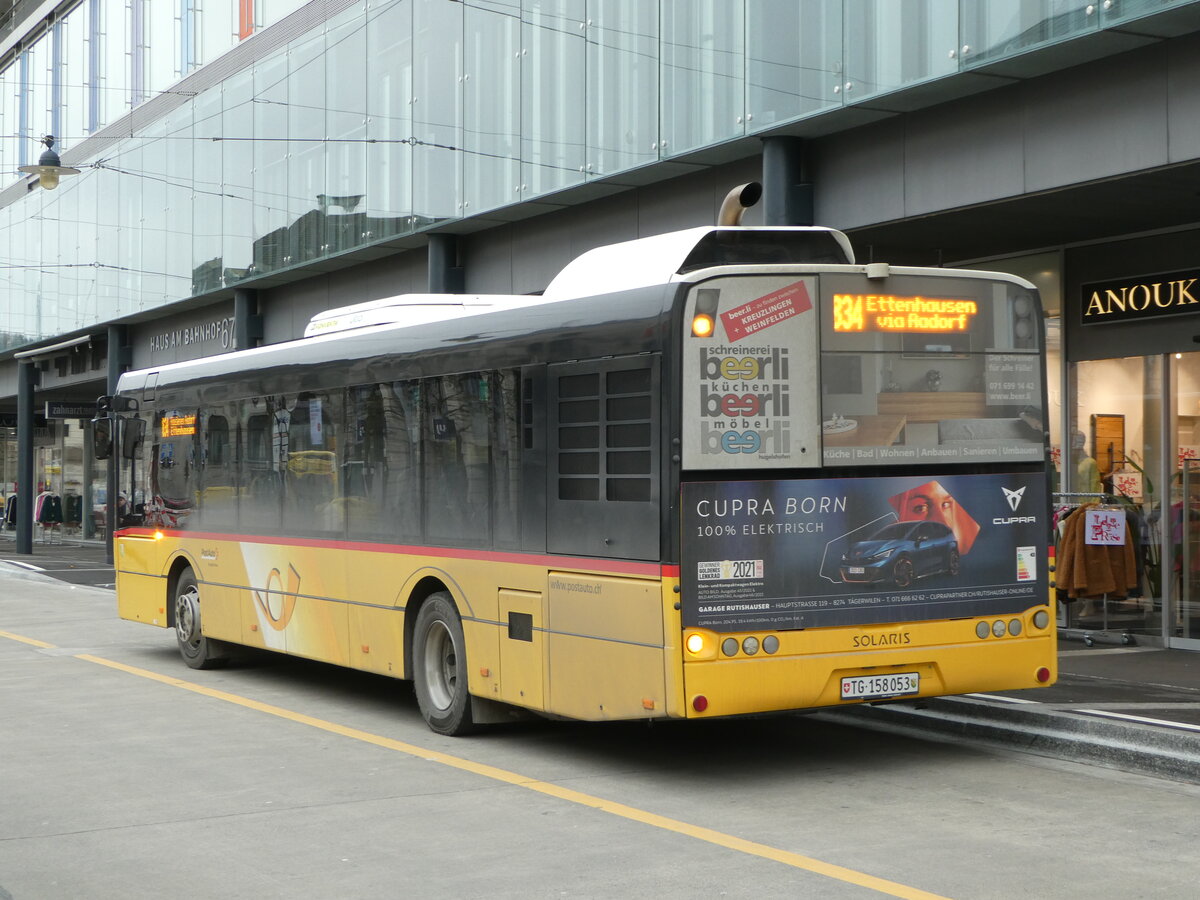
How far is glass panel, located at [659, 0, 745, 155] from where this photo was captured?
1482 cm

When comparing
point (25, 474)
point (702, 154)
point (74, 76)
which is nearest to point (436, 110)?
point (702, 154)

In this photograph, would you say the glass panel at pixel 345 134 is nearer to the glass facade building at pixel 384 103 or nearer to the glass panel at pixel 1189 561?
the glass facade building at pixel 384 103

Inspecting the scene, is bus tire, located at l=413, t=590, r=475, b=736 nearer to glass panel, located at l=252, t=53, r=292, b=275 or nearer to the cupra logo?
the cupra logo

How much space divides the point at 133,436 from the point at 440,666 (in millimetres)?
6678

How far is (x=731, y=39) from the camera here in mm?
14852

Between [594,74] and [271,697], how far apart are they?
818cm

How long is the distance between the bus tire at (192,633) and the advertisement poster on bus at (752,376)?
7871mm

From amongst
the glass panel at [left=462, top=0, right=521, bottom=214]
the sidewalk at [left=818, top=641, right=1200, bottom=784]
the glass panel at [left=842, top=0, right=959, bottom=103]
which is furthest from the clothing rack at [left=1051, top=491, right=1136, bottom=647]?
the glass panel at [left=462, top=0, right=521, bottom=214]

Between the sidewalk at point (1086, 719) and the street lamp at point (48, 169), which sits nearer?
the sidewalk at point (1086, 719)

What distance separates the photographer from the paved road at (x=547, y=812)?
6.36 meters

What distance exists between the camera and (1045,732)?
949 cm

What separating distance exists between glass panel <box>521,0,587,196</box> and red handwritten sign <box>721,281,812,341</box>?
914 cm

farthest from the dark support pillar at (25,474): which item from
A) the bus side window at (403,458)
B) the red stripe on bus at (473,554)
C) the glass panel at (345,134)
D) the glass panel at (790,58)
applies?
the bus side window at (403,458)

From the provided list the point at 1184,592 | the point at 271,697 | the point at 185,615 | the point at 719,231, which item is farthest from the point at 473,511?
the point at 1184,592
